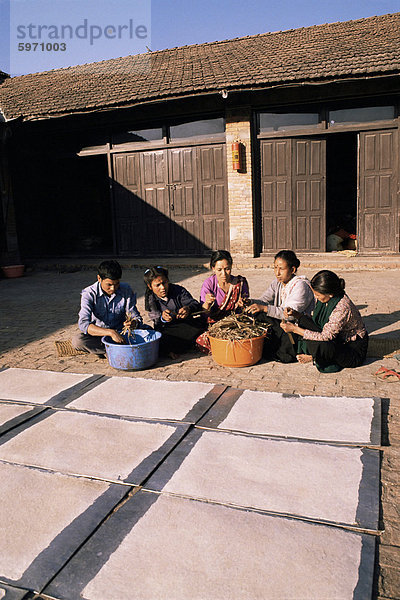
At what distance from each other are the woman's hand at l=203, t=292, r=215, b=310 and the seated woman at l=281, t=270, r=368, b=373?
2.74ft

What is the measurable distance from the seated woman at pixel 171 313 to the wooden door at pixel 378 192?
22.3 feet

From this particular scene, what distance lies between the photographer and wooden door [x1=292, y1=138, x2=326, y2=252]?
10.8 meters

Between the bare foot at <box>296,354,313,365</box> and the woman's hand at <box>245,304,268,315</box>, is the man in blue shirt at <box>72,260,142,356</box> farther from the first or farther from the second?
the bare foot at <box>296,354,313,365</box>

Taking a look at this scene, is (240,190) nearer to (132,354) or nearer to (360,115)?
(360,115)

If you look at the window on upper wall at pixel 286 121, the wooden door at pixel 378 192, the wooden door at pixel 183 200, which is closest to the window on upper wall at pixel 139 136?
the wooden door at pixel 183 200

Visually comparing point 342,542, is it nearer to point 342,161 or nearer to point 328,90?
point 328,90

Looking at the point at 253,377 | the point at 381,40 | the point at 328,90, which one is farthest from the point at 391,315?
the point at 381,40

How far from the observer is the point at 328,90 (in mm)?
10125

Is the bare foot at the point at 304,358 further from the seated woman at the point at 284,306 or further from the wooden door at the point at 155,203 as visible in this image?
the wooden door at the point at 155,203

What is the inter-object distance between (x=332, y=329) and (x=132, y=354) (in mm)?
1772

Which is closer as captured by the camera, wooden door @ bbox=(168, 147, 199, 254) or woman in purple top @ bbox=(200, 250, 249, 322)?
woman in purple top @ bbox=(200, 250, 249, 322)

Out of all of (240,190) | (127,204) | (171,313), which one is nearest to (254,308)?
(171,313)

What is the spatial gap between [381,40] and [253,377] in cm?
928

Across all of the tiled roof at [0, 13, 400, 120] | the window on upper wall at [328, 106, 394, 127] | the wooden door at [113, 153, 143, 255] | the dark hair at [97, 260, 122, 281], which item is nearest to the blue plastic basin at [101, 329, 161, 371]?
the dark hair at [97, 260, 122, 281]
